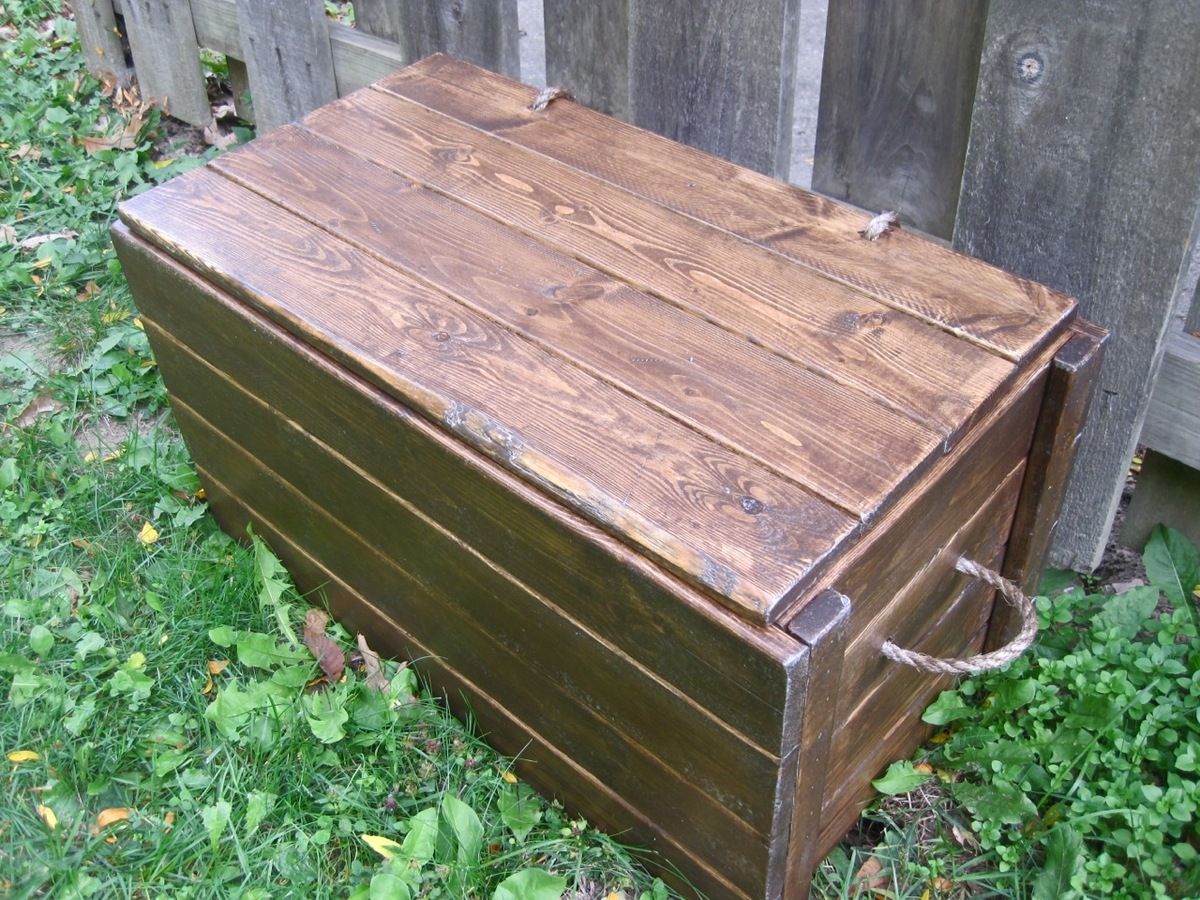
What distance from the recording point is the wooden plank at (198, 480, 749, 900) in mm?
1805

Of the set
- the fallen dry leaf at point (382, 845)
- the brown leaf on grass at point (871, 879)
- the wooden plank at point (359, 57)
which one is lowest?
the brown leaf on grass at point (871, 879)

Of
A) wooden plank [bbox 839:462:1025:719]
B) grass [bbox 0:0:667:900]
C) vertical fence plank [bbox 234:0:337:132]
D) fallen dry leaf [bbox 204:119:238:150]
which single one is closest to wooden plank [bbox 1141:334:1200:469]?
wooden plank [bbox 839:462:1025:719]

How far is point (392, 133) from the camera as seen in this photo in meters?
→ 2.30

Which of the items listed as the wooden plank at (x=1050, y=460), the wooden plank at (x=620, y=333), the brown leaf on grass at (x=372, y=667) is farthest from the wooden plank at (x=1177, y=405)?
the brown leaf on grass at (x=372, y=667)

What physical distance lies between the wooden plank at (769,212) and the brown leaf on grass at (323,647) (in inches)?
40.7

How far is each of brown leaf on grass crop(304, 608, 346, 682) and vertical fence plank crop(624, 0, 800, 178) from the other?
4.09ft

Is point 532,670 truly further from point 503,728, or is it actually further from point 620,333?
point 620,333

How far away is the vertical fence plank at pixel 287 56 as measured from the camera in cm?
312

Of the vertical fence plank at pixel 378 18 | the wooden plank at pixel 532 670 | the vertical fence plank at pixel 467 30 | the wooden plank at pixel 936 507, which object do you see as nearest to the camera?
the wooden plank at pixel 936 507

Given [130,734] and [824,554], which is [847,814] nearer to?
[824,554]

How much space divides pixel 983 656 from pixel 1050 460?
0.35 metres

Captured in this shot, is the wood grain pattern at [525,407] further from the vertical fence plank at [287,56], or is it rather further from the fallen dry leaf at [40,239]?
the fallen dry leaf at [40,239]

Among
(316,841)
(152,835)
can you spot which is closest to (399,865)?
(316,841)

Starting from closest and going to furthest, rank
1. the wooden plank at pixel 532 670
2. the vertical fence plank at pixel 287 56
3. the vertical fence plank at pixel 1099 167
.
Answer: the wooden plank at pixel 532 670, the vertical fence plank at pixel 1099 167, the vertical fence plank at pixel 287 56
